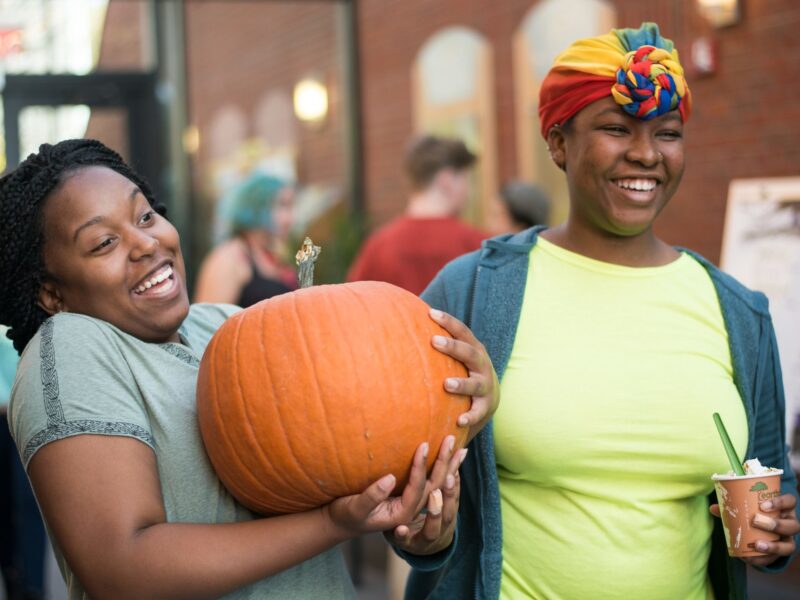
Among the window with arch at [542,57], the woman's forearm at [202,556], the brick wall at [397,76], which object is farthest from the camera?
the brick wall at [397,76]

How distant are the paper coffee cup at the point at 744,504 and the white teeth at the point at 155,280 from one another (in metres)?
1.20

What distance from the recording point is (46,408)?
173 centimetres

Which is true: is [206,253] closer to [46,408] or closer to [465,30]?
[465,30]

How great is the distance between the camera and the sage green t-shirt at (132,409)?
68.6 inches

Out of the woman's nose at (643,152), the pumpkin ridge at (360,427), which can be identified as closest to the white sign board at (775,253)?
the woman's nose at (643,152)

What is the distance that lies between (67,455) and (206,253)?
29.1 feet

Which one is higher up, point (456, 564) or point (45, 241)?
point (45, 241)

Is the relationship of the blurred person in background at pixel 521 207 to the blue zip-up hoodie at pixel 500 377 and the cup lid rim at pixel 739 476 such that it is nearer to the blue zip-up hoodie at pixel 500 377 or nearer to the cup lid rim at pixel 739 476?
the blue zip-up hoodie at pixel 500 377

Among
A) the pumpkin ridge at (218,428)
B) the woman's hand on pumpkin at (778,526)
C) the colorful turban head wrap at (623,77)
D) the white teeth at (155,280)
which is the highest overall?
the colorful turban head wrap at (623,77)

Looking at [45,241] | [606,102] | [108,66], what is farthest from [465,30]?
[45,241]

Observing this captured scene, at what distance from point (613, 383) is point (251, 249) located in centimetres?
353

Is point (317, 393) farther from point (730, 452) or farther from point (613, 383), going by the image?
point (730, 452)

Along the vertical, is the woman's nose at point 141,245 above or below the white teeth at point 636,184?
below

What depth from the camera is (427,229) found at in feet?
17.0
